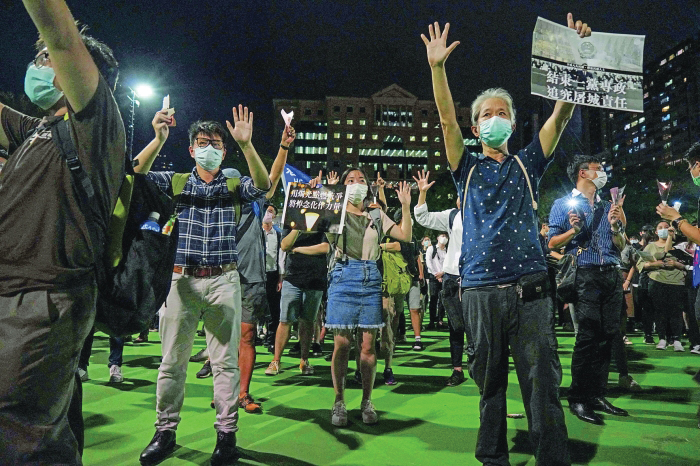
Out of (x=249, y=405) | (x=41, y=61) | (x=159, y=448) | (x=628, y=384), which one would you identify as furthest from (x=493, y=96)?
(x=628, y=384)

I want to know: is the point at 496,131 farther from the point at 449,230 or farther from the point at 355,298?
the point at 449,230

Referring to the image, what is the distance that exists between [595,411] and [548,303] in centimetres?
273

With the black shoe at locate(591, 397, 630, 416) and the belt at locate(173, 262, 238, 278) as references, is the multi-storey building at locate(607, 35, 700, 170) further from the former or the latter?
the belt at locate(173, 262, 238, 278)

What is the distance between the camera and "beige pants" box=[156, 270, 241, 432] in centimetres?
383

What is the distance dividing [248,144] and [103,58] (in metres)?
1.69

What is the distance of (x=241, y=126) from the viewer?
156 inches

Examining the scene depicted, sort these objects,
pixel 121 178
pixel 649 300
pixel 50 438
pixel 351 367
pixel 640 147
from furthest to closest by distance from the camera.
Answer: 1. pixel 640 147
2. pixel 649 300
3. pixel 351 367
4. pixel 121 178
5. pixel 50 438

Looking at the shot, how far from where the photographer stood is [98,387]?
6.15 meters

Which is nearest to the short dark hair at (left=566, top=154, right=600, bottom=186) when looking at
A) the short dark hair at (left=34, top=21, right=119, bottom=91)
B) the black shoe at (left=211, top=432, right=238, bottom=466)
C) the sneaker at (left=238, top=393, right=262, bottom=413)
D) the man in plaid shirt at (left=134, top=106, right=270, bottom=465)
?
the man in plaid shirt at (left=134, top=106, right=270, bottom=465)

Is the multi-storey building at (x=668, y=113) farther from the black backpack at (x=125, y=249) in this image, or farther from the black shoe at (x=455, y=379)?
the black backpack at (x=125, y=249)

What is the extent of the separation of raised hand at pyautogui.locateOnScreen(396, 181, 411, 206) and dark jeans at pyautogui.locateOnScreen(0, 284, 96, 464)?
330 cm

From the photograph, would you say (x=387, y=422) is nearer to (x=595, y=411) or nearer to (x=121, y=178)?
(x=595, y=411)

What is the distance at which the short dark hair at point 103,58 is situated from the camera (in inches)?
89.5

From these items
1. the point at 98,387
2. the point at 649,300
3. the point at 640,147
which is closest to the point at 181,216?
the point at 98,387
